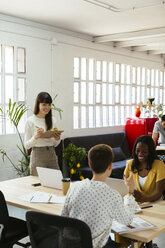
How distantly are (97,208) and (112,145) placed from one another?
530 centimetres

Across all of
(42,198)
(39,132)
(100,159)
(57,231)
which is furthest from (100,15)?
(57,231)

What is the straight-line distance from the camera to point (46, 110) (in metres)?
3.83

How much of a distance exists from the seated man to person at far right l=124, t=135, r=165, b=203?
852 millimetres

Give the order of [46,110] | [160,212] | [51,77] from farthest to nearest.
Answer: [51,77]
[46,110]
[160,212]

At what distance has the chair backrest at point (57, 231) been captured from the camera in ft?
5.57

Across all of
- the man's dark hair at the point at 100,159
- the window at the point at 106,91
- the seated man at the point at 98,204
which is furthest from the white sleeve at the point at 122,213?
the window at the point at 106,91

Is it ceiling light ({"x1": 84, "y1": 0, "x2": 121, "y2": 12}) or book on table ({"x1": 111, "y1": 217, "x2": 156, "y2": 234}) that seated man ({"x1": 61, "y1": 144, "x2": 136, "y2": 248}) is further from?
ceiling light ({"x1": 84, "y1": 0, "x2": 121, "y2": 12})

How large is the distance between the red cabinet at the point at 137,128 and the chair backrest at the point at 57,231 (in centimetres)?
590

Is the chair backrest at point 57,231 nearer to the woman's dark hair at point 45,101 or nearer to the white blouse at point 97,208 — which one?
the white blouse at point 97,208

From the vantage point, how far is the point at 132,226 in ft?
6.77

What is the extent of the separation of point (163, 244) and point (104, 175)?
6.34ft

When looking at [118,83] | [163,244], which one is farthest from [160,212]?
[118,83]

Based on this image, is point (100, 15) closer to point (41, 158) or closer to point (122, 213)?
point (41, 158)

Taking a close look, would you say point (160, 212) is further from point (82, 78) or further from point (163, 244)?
point (82, 78)
